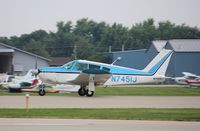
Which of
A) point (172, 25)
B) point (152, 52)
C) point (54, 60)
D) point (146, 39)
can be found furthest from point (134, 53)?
point (172, 25)

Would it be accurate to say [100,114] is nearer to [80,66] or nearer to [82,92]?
[80,66]

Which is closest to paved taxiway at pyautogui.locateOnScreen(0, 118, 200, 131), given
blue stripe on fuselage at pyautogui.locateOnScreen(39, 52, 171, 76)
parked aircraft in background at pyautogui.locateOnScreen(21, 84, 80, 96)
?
blue stripe on fuselage at pyautogui.locateOnScreen(39, 52, 171, 76)

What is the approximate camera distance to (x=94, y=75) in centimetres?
2916

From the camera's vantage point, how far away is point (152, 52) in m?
72.7

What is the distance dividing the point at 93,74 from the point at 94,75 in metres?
0.15

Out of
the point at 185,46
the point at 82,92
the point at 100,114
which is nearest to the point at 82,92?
the point at 82,92

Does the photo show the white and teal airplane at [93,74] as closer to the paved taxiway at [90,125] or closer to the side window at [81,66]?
the side window at [81,66]

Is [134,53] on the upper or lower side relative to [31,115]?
upper

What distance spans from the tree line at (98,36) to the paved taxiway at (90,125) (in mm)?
81975

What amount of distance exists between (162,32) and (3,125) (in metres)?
105

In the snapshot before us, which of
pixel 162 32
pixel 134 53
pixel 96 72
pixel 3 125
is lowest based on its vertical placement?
pixel 3 125

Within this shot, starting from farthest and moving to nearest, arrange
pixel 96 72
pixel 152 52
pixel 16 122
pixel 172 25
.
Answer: pixel 172 25, pixel 152 52, pixel 96 72, pixel 16 122

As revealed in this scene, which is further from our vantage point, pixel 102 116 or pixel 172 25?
pixel 172 25

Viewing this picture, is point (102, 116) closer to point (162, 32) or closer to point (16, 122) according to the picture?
point (16, 122)
